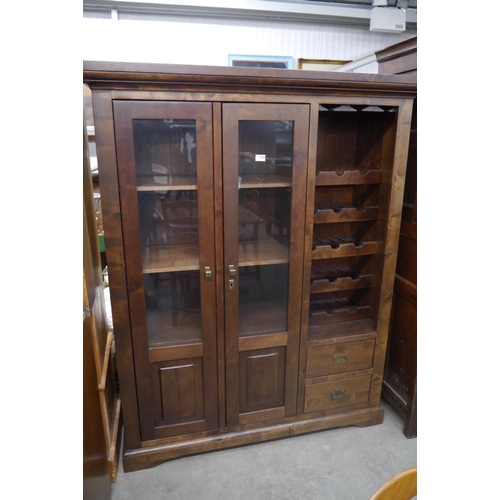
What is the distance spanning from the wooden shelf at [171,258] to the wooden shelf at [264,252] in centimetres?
23

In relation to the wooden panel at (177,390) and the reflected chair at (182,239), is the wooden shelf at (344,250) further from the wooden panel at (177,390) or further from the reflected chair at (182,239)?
the wooden panel at (177,390)

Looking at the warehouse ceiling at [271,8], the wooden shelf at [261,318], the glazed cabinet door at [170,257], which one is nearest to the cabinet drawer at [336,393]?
the wooden shelf at [261,318]

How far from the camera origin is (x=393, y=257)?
5.71 ft

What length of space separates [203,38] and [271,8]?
1.77 ft

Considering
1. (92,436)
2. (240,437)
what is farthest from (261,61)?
(92,436)

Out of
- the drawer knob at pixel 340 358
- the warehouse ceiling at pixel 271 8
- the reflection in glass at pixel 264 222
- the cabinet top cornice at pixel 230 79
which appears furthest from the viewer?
the warehouse ceiling at pixel 271 8

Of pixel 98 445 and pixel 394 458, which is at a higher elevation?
pixel 98 445

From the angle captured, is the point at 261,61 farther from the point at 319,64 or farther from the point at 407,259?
the point at 407,259

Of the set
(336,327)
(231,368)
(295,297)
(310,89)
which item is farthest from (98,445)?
(310,89)

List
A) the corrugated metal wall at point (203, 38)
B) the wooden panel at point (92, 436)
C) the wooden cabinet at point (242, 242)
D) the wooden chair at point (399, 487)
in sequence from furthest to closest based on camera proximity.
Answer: the corrugated metal wall at point (203, 38), the wooden cabinet at point (242, 242), the wooden panel at point (92, 436), the wooden chair at point (399, 487)

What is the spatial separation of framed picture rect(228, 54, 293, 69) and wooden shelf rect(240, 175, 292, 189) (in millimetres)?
1684

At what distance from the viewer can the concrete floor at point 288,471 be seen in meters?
1.58
